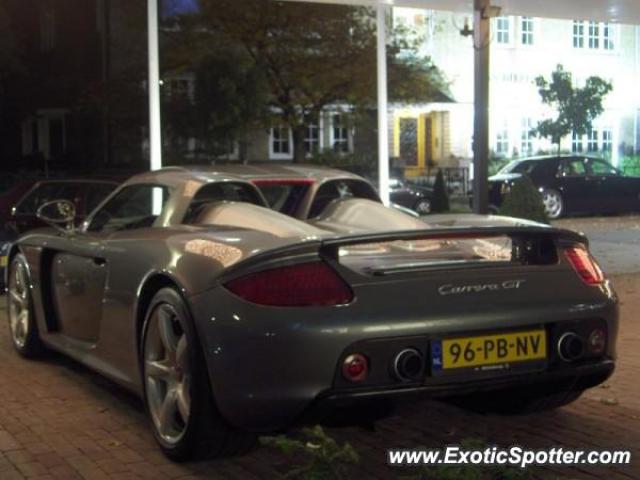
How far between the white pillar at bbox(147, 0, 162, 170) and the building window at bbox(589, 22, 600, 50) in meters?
7.88

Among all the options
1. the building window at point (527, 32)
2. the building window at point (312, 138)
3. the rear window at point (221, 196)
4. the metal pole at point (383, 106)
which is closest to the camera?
the rear window at point (221, 196)

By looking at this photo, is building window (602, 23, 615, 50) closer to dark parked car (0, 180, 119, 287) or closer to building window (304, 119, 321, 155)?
building window (304, 119, 321, 155)

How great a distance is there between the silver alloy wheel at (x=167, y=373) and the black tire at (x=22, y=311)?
Result: 2.08m

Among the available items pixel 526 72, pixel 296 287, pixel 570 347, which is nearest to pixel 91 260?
pixel 296 287

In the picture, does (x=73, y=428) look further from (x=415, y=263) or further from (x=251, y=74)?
(x=251, y=74)

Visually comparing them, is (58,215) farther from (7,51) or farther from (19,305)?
(7,51)

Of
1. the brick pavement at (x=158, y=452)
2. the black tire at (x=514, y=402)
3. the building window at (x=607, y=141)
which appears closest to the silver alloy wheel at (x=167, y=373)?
the brick pavement at (x=158, y=452)

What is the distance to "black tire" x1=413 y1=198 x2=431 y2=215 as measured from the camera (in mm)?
13648

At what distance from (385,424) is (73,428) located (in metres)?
1.61

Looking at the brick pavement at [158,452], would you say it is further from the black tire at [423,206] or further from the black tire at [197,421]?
the black tire at [423,206]

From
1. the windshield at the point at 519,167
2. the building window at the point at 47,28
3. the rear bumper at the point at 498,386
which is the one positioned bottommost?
the rear bumper at the point at 498,386

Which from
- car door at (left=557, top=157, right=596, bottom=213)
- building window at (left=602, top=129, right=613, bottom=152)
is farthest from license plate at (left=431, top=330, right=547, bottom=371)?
building window at (left=602, top=129, right=613, bottom=152)

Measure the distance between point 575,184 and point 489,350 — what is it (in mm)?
15042

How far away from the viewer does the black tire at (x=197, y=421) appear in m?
3.73
